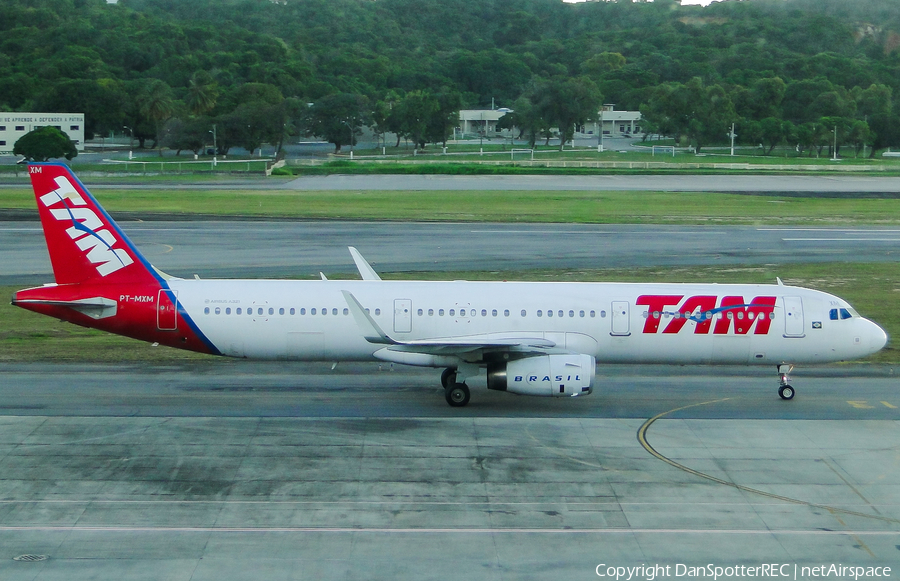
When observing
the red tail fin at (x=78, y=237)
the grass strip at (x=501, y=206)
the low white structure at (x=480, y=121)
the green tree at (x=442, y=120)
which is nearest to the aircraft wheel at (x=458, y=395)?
the red tail fin at (x=78, y=237)

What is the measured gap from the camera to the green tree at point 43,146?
113500mm

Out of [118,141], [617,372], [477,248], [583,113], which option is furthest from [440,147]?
[617,372]

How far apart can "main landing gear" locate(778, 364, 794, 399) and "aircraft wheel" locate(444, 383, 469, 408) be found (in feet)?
33.2

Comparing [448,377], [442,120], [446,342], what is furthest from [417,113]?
[446,342]

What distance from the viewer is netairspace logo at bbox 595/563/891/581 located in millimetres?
17031

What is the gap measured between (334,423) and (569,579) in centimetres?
1067

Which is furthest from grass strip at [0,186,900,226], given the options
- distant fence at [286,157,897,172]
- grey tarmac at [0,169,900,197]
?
distant fence at [286,157,897,172]

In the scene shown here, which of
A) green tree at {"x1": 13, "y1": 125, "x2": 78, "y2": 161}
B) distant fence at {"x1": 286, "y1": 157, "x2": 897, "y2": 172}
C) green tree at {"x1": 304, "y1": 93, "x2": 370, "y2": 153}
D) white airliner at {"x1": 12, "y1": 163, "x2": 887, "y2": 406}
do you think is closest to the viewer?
white airliner at {"x1": 12, "y1": 163, "x2": 887, "y2": 406}

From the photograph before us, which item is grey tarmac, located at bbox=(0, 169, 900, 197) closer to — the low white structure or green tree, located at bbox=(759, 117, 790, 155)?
green tree, located at bbox=(759, 117, 790, 155)

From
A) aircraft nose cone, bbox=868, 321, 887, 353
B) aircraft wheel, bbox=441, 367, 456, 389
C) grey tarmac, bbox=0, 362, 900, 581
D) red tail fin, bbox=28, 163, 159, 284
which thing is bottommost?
grey tarmac, bbox=0, 362, 900, 581

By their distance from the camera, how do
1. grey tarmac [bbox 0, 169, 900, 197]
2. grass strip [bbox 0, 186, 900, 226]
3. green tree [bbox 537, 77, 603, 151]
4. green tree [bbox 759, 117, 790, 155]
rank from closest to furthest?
1. grass strip [bbox 0, 186, 900, 226]
2. grey tarmac [bbox 0, 169, 900, 197]
3. green tree [bbox 759, 117, 790, 155]
4. green tree [bbox 537, 77, 603, 151]

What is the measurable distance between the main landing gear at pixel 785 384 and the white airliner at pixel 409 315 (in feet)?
1.93

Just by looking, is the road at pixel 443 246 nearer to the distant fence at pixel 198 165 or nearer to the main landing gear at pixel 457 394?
the main landing gear at pixel 457 394

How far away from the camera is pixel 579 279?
46.8 metres
